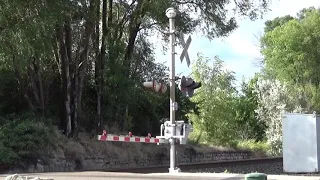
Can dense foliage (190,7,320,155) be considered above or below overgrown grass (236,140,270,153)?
above

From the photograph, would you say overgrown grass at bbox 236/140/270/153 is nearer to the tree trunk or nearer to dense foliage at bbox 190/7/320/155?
dense foliage at bbox 190/7/320/155

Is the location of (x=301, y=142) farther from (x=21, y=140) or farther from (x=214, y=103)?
(x=214, y=103)

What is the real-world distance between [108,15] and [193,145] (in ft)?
38.0

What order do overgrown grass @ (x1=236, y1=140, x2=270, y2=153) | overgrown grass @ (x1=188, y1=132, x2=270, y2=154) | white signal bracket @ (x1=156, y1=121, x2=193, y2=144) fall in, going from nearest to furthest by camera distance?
white signal bracket @ (x1=156, y1=121, x2=193, y2=144), overgrown grass @ (x1=188, y1=132, x2=270, y2=154), overgrown grass @ (x1=236, y1=140, x2=270, y2=153)

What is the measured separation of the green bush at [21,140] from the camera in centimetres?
2230

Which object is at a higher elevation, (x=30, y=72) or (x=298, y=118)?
(x=30, y=72)

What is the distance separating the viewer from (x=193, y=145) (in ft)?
125

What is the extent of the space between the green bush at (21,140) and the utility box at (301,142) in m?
10.5

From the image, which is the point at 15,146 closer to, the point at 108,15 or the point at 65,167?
the point at 65,167

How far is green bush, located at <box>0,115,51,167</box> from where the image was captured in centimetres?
2230

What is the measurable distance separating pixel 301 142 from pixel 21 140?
453 inches

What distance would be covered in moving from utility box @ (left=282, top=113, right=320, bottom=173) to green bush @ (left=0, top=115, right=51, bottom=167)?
34.3 ft

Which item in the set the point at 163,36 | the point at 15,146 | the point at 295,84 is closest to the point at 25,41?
the point at 15,146

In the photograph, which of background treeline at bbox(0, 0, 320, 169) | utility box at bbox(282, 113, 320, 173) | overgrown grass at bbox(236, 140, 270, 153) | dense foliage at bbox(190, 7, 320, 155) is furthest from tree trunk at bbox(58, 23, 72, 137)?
overgrown grass at bbox(236, 140, 270, 153)
